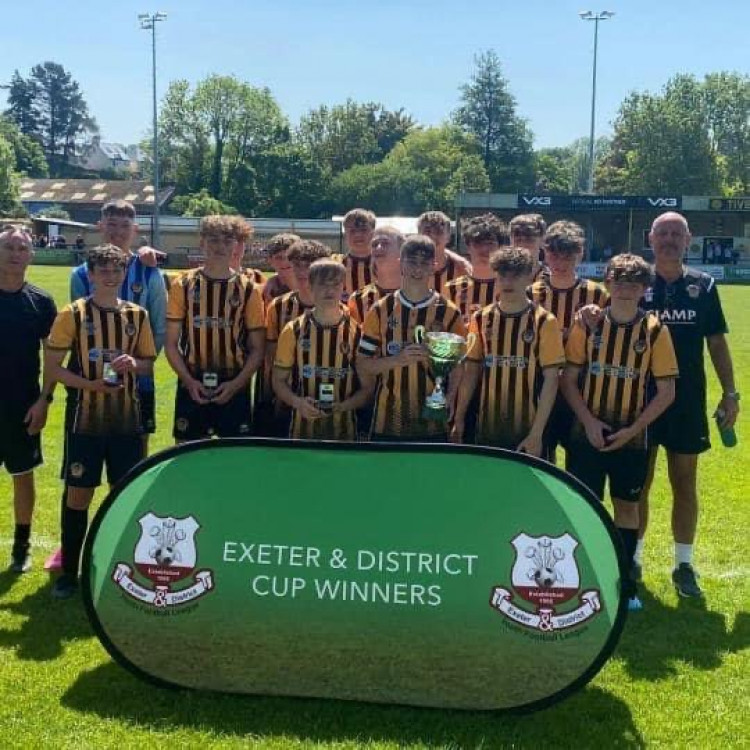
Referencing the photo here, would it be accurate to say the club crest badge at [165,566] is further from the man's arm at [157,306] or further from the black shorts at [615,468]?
the black shorts at [615,468]

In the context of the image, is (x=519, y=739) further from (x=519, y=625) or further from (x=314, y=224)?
(x=314, y=224)

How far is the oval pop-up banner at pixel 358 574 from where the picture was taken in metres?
3.25

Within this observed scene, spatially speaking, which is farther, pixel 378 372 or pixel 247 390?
pixel 247 390

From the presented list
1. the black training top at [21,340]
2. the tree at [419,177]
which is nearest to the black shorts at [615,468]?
the black training top at [21,340]

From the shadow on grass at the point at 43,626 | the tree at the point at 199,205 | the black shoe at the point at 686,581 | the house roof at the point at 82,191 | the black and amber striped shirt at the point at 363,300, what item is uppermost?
the house roof at the point at 82,191

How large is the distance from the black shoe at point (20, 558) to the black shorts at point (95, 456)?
28.3 inches

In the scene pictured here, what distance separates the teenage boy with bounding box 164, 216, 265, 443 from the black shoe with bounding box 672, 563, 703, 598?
104 inches

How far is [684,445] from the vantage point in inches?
189

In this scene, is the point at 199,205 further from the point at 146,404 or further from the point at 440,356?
the point at 440,356

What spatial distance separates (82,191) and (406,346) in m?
85.9

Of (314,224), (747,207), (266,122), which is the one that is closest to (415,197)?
(266,122)

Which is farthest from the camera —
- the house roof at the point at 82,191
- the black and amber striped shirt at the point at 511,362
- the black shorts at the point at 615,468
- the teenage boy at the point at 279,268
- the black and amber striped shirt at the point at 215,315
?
the house roof at the point at 82,191

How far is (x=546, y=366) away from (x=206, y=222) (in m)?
1.95

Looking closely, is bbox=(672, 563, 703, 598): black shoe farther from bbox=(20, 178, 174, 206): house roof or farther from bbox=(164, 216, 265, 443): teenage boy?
bbox=(20, 178, 174, 206): house roof
